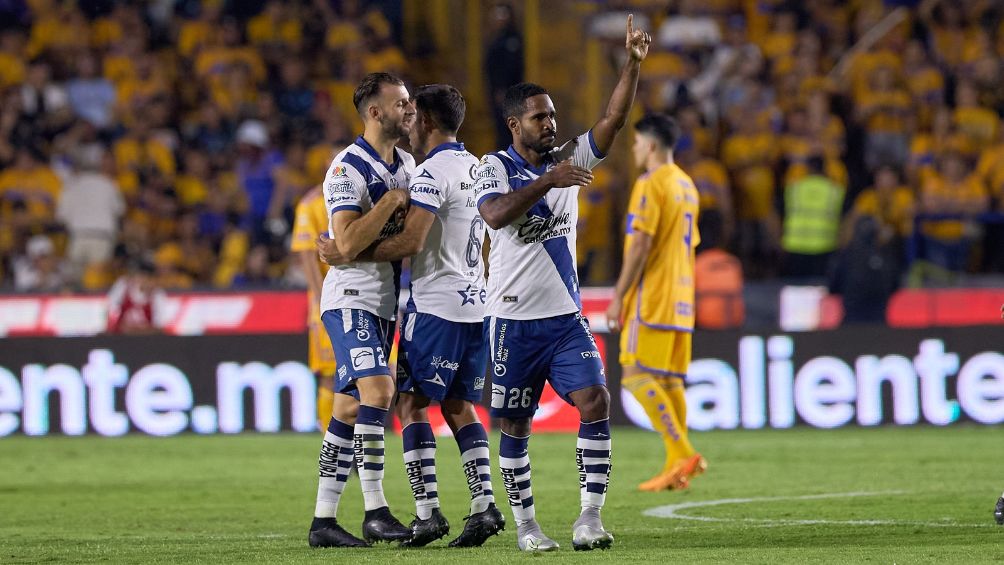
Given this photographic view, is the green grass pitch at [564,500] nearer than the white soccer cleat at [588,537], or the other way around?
the white soccer cleat at [588,537]

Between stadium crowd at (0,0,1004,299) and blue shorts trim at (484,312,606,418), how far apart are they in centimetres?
980

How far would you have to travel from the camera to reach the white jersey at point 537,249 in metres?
7.34

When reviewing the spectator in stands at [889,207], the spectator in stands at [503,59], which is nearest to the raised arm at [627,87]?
the spectator in stands at [889,207]

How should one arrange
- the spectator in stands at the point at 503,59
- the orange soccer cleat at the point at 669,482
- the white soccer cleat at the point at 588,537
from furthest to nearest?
the spectator in stands at the point at 503,59
the orange soccer cleat at the point at 669,482
the white soccer cleat at the point at 588,537

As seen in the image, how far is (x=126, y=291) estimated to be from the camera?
1666 centimetres

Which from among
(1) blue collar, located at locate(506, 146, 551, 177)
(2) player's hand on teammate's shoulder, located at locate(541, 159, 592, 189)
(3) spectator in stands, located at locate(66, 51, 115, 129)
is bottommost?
(2) player's hand on teammate's shoulder, located at locate(541, 159, 592, 189)

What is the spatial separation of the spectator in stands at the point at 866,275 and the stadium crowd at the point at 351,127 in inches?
1.3

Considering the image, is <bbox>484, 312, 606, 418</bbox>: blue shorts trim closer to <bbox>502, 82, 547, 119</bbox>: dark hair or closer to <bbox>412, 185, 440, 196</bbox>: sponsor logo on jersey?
<bbox>412, 185, 440, 196</bbox>: sponsor logo on jersey

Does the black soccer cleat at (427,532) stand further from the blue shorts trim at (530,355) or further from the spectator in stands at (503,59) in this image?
the spectator in stands at (503,59)

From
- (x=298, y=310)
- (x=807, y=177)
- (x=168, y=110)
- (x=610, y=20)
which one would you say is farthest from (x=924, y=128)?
(x=168, y=110)

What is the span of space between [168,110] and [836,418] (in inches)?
383

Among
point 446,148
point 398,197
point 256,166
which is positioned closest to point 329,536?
point 398,197

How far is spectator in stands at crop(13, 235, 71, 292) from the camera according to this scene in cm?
1761

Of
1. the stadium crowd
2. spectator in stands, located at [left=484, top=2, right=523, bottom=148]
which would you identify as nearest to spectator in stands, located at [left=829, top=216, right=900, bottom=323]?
the stadium crowd
